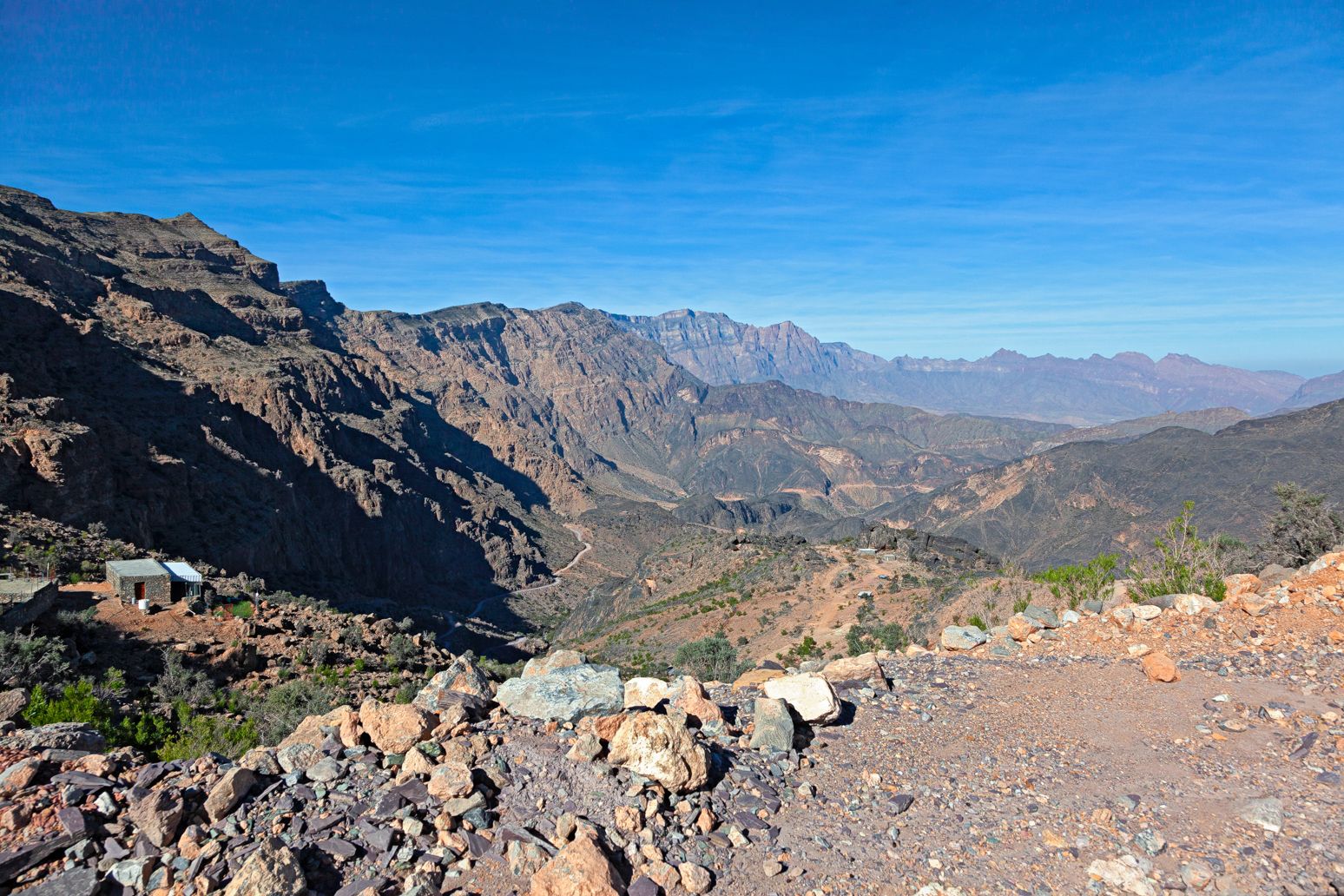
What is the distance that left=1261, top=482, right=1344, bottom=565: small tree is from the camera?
25406 millimetres

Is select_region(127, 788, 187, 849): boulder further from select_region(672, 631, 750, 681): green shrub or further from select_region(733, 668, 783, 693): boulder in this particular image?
select_region(672, 631, 750, 681): green shrub

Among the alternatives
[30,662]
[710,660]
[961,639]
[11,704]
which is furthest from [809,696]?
[710,660]

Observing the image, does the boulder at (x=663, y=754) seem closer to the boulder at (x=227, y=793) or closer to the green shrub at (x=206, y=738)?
the boulder at (x=227, y=793)

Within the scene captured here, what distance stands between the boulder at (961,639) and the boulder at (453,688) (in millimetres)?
9010

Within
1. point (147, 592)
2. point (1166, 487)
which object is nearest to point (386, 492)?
point (147, 592)

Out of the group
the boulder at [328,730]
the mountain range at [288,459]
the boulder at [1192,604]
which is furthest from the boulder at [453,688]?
the mountain range at [288,459]

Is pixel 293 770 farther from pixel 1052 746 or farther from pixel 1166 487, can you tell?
pixel 1166 487

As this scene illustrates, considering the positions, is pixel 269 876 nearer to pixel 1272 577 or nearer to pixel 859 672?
pixel 859 672

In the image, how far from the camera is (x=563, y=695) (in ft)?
29.4

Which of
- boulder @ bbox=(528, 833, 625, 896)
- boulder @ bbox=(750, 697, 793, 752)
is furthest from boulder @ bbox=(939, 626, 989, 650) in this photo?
boulder @ bbox=(528, 833, 625, 896)

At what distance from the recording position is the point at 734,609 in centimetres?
4544

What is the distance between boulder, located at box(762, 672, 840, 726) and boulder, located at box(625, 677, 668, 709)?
161 centimetres

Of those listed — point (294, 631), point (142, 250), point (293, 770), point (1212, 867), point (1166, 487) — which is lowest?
point (1166, 487)

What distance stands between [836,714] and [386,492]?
335ft
